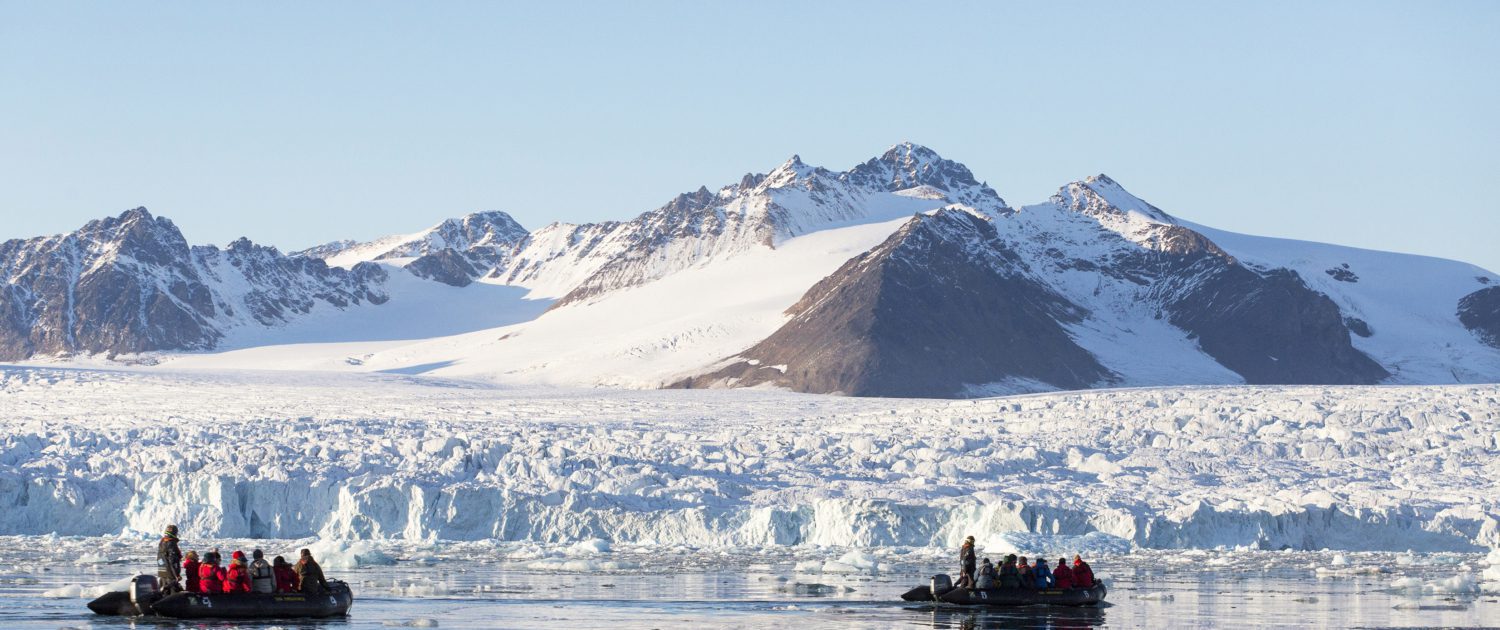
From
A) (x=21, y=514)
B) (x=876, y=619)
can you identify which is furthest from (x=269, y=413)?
(x=876, y=619)

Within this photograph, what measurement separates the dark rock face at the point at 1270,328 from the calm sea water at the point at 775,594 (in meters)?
110

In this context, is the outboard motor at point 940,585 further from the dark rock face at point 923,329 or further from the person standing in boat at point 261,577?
the dark rock face at point 923,329

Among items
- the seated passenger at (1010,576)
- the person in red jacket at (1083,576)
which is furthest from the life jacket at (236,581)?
the person in red jacket at (1083,576)

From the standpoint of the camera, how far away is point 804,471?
6150 cm

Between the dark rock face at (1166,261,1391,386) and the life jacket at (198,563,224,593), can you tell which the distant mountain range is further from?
the life jacket at (198,563,224,593)

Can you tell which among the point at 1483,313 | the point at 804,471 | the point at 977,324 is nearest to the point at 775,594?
the point at 804,471

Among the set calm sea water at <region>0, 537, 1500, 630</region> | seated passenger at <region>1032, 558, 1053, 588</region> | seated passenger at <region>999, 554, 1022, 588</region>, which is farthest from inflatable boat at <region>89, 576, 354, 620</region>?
seated passenger at <region>1032, 558, 1053, 588</region>

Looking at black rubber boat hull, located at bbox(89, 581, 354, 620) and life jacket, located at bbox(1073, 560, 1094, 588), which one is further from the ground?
life jacket, located at bbox(1073, 560, 1094, 588)

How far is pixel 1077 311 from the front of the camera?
542ft

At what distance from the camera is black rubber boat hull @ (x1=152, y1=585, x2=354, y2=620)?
32281 mm

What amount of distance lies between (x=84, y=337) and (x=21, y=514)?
152 m

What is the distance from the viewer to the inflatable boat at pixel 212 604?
106ft

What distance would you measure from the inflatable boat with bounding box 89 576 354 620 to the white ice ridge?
886 inches

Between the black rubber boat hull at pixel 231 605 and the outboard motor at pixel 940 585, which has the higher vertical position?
the outboard motor at pixel 940 585
